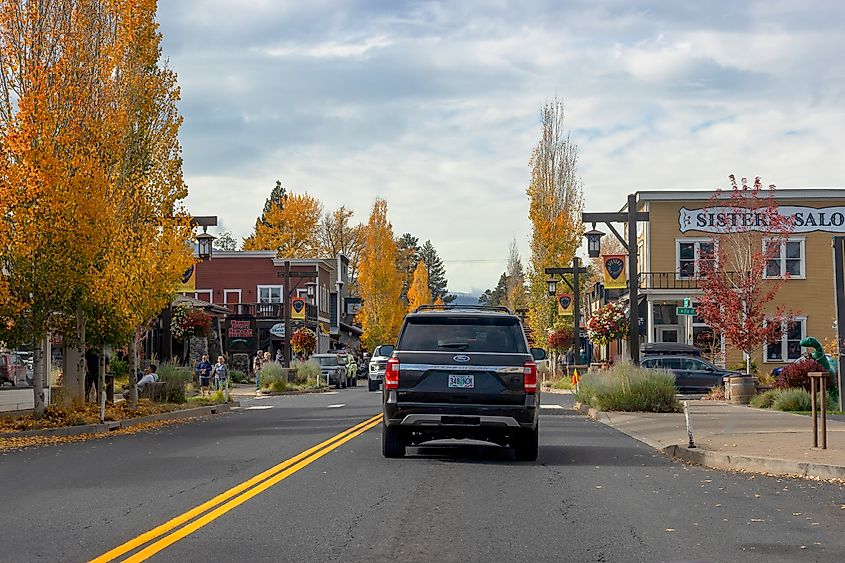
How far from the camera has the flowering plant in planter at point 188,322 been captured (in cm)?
4325

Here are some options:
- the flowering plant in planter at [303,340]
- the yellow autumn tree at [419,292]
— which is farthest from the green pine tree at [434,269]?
the flowering plant in planter at [303,340]

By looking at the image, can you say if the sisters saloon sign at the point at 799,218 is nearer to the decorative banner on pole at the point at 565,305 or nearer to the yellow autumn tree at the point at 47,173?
the decorative banner on pole at the point at 565,305

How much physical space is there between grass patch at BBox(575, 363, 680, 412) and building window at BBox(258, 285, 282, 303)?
48.6 m

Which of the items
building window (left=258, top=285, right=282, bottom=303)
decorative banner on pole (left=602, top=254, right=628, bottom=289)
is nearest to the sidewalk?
decorative banner on pole (left=602, top=254, right=628, bottom=289)

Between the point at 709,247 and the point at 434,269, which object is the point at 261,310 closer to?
the point at 709,247

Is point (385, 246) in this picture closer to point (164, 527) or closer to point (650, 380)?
point (650, 380)

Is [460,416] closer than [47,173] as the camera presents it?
Yes

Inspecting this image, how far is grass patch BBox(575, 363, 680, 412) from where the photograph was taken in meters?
25.0

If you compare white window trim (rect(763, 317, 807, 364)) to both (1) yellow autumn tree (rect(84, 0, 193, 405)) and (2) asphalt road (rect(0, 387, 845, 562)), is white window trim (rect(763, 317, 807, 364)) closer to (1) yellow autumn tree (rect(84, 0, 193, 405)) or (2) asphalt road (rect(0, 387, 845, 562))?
(1) yellow autumn tree (rect(84, 0, 193, 405))

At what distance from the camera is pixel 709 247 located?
4659cm

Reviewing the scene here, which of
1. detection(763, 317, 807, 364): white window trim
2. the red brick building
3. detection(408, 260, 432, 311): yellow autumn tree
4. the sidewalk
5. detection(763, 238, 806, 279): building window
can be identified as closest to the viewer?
the sidewalk

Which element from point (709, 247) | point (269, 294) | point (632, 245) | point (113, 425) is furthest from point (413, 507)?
point (269, 294)

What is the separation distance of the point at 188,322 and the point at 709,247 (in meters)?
22.5

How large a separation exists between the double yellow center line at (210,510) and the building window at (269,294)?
56.9m
